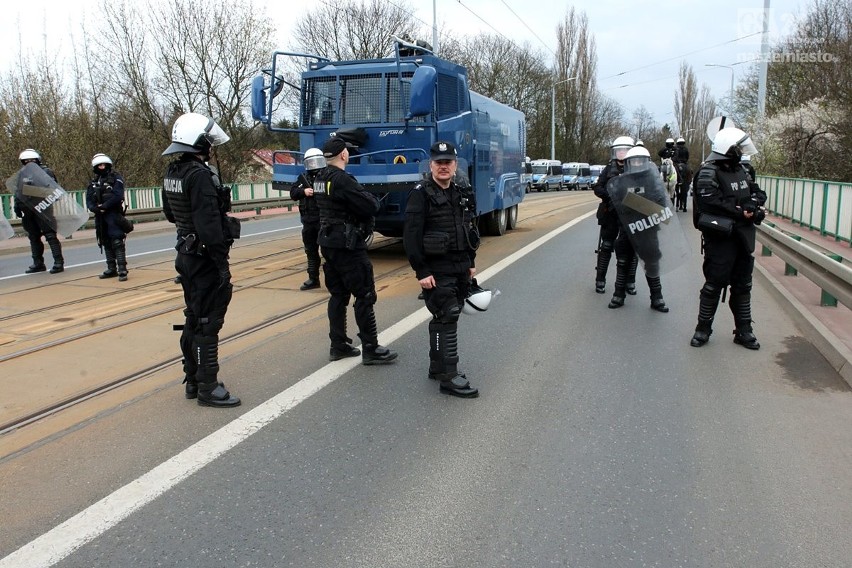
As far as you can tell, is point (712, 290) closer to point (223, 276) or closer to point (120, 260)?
point (223, 276)

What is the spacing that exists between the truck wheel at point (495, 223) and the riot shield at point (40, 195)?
809 centimetres

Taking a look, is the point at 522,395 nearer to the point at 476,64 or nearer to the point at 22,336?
the point at 22,336

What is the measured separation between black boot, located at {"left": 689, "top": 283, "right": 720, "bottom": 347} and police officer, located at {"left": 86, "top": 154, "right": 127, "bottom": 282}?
25.2 feet

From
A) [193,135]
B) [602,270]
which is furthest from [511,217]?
[193,135]

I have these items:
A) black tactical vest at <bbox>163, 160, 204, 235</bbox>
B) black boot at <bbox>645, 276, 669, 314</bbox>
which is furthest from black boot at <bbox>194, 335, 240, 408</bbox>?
black boot at <bbox>645, 276, 669, 314</bbox>

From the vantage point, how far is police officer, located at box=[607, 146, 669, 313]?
7113mm

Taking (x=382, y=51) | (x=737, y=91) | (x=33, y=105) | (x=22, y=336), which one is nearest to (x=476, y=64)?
(x=382, y=51)

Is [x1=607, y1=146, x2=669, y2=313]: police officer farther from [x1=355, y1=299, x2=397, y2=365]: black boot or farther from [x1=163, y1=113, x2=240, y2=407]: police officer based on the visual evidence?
[x1=163, y1=113, x2=240, y2=407]: police officer

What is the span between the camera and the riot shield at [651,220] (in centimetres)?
702

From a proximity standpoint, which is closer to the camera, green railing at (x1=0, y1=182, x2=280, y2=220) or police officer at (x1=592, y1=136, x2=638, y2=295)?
police officer at (x1=592, y1=136, x2=638, y2=295)

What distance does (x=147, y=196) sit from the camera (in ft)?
76.4

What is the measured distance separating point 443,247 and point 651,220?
3165mm

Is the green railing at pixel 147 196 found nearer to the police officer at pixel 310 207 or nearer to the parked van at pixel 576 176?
the police officer at pixel 310 207

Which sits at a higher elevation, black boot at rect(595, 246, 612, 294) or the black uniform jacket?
the black uniform jacket
